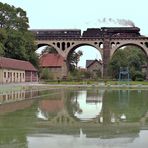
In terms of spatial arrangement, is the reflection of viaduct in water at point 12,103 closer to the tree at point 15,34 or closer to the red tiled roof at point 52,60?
the tree at point 15,34

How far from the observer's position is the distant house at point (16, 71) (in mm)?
58091

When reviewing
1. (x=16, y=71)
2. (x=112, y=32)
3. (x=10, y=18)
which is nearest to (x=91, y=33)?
(x=112, y=32)

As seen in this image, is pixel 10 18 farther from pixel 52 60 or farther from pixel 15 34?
pixel 52 60

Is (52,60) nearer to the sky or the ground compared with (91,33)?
nearer to the ground

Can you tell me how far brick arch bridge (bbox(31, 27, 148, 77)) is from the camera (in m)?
104

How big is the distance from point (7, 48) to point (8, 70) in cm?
925

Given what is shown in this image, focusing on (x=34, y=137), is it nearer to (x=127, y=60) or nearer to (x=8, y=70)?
(x=8, y=70)

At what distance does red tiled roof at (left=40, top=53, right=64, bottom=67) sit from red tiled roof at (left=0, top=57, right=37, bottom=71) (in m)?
31.1

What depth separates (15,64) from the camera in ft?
207

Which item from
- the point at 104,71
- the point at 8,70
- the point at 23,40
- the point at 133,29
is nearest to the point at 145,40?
the point at 133,29

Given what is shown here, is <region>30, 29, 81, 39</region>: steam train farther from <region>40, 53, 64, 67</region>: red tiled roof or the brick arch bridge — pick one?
<region>40, 53, 64, 67</region>: red tiled roof

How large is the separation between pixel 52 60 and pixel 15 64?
146 feet

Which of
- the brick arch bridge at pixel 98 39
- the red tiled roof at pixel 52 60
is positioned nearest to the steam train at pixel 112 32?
the brick arch bridge at pixel 98 39

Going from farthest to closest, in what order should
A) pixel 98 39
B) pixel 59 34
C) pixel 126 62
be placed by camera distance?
pixel 59 34, pixel 126 62, pixel 98 39
